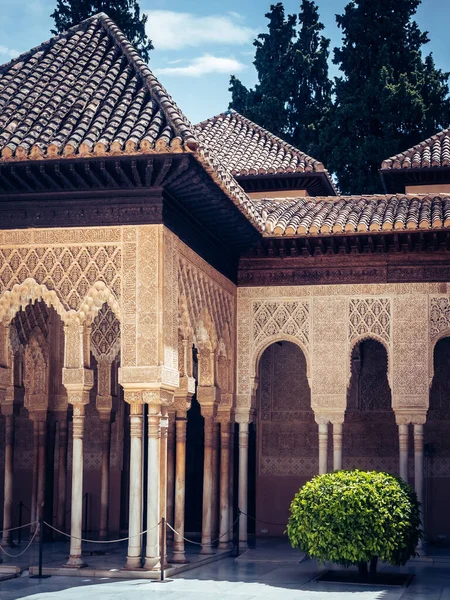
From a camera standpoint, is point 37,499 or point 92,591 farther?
point 37,499

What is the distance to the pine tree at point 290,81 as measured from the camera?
30.2m

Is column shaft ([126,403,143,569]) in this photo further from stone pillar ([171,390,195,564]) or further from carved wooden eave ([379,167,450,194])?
carved wooden eave ([379,167,450,194])

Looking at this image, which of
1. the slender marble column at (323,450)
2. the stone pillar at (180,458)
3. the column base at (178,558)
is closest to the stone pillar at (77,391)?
the column base at (178,558)

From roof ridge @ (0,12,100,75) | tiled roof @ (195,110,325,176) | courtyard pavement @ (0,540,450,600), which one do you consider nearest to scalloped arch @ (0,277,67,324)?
courtyard pavement @ (0,540,450,600)

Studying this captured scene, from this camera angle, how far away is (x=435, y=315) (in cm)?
1669

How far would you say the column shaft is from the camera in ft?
43.4

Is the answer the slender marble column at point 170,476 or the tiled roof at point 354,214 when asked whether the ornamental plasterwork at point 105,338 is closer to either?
the slender marble column at point 170,476

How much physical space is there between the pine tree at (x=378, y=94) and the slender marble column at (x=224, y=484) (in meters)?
12.4

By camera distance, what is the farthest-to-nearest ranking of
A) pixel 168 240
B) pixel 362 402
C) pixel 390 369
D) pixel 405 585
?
pixel 362 402
pixel 390 369
pixel 168 240
pixel 405 585

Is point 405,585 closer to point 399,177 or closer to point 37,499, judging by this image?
point 37,499

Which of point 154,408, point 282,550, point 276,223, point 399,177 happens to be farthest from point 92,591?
point 399,177

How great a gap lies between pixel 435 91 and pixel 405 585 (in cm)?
1845

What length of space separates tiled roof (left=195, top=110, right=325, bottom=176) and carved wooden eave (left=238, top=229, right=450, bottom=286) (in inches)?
138

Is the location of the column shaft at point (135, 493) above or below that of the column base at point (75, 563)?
above
